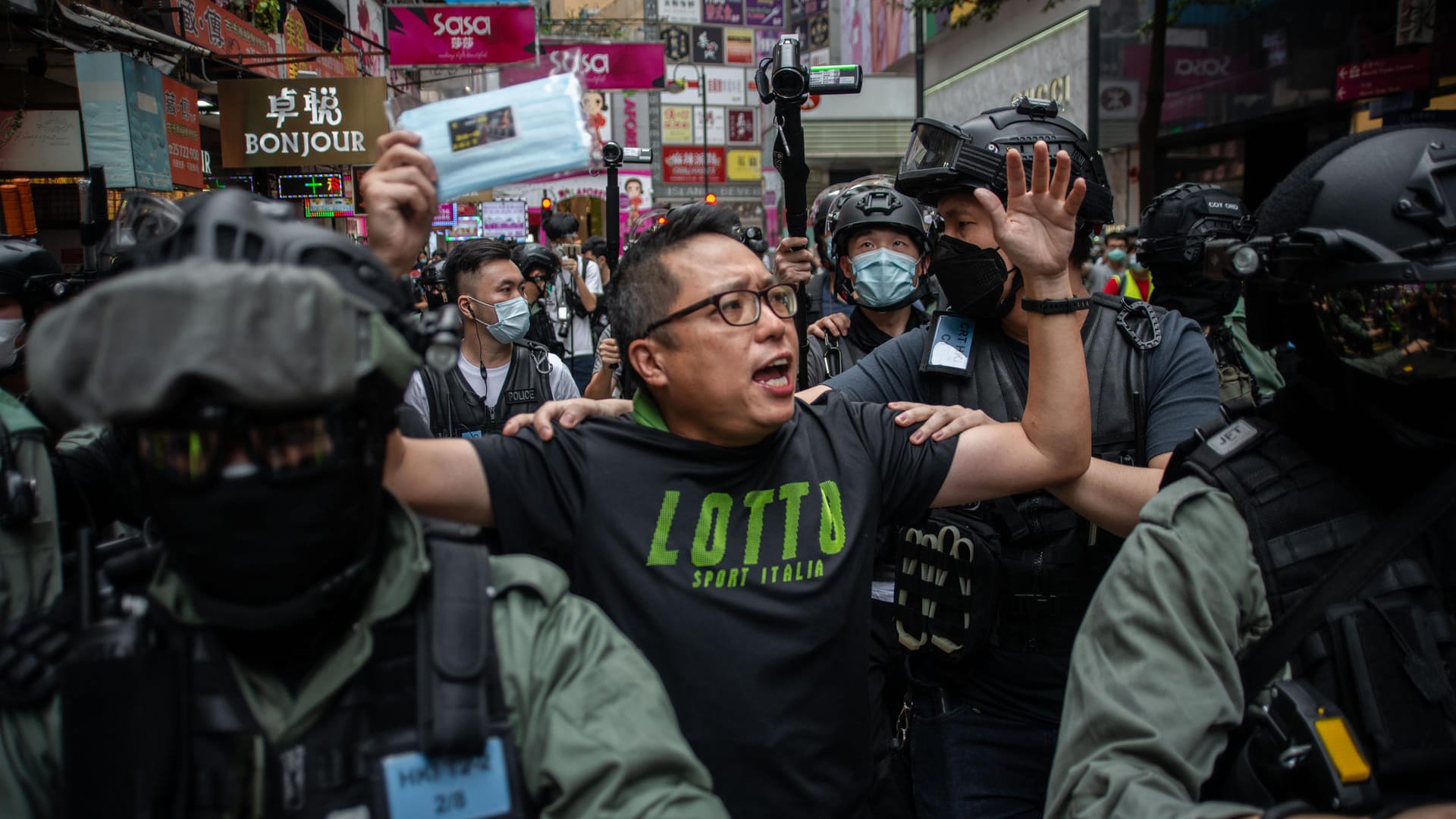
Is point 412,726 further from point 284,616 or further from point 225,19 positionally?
point 225,19

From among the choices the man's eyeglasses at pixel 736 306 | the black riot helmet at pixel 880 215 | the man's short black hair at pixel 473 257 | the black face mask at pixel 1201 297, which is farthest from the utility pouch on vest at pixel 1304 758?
the man's short black hair at pixel 473 257

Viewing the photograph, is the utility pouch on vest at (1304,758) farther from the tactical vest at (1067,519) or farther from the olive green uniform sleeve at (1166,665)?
the tactical vest at (1067,519)

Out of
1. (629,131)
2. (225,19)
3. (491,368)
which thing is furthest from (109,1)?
(629,131)

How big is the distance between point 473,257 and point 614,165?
1675mm

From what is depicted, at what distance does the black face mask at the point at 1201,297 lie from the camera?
16.8 ft

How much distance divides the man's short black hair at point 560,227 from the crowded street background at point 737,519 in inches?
307

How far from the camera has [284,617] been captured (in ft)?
4.64

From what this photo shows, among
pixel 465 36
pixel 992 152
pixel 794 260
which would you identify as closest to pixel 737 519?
pixel 992 152

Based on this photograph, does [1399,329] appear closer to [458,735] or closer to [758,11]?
[458,735]

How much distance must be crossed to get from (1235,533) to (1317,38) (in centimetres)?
1328

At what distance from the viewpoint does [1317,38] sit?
492 inches

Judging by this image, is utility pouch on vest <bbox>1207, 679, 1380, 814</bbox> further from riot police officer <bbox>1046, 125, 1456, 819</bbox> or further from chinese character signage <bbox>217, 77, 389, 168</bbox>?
chinese character signage <bbox>217, 77, 389, 168</bbox>

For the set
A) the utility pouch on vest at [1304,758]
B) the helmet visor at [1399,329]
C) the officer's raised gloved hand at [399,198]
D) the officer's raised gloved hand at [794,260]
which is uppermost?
the officer's raised gloved hand at [399,198]

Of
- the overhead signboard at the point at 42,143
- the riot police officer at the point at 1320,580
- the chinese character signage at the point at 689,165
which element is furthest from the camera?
the chinese character signage at the point at 689,165
